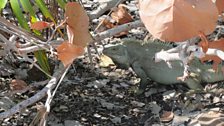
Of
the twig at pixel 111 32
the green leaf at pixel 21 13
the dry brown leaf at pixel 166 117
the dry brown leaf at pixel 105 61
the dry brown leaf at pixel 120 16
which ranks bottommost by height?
the dry brown leaf at pixel 166 117

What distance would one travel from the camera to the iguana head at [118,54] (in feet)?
11.0

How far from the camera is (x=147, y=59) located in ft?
11.5

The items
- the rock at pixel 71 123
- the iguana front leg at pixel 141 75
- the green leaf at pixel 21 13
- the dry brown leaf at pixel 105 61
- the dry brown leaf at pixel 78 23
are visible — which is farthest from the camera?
the dry brown leaf at pixel 105 61

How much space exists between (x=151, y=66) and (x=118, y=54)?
25 centimetres

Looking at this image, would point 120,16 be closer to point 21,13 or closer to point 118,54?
point 118,54

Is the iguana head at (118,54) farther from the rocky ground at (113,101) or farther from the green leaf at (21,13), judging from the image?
the green leaf at (21,13)

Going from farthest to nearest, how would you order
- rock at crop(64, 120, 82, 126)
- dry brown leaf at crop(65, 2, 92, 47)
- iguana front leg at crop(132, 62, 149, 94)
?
1. iguana front leg at crop(132, 62, 149, 94)
2. rock at crop(64, 120, 82, 126)
3. dry brown leaf at crop(65, 2, 92, 47)

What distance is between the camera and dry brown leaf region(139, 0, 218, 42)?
844 mm

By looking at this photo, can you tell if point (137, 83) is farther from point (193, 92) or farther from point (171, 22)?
point (171, 22)

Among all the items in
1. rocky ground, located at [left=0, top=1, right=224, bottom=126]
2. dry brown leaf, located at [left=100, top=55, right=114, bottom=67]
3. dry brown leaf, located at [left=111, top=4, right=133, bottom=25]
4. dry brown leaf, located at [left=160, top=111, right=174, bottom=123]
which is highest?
dry brown leaf, located at [left=111, top=4, right=133, bottom=25]

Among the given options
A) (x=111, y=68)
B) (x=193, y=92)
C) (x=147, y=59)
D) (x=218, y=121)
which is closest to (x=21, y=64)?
(x=111, y=68)

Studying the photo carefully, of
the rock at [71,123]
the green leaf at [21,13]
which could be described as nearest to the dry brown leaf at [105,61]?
the rock at [71,123]

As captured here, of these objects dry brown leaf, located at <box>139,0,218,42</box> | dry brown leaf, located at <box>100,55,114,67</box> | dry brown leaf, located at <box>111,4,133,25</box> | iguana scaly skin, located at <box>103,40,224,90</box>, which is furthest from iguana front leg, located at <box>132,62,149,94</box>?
dry brown leaf, located at <box>139,0,218,42</box>

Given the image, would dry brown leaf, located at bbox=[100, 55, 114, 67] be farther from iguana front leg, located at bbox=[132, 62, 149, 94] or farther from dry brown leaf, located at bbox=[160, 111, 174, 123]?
dry brown leaf, located at bbox=[160, 111, 174, 123]
